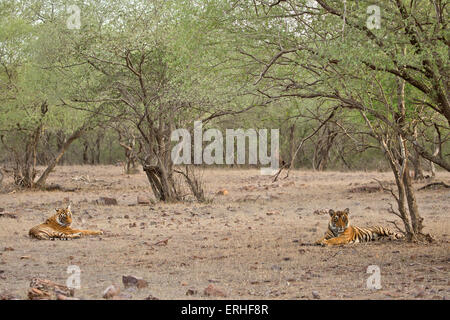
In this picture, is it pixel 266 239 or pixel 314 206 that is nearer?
pixel 266 239

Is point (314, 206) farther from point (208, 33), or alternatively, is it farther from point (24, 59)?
point (24, 59)

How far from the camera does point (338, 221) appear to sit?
1070 centimetres

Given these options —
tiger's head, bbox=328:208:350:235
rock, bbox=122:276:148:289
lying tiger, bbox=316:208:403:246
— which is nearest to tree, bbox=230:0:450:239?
lying tiger, bbox=316:208:403:246

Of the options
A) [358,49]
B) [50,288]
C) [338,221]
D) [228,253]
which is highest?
[358,49]

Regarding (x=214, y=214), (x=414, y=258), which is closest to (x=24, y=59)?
(x=214, y=214)

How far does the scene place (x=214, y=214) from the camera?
16516 mm

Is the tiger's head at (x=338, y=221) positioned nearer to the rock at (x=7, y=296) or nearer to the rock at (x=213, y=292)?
the rock at (x=213, y=292)

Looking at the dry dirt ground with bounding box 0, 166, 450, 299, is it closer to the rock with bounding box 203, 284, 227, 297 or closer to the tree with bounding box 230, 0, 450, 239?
the rock with bounding box 203, 284, 227, 297

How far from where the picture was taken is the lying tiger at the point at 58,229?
479 inches

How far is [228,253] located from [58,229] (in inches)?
150

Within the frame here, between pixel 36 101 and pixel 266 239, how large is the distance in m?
15.5

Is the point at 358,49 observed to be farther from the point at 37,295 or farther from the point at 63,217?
the point at 63,217

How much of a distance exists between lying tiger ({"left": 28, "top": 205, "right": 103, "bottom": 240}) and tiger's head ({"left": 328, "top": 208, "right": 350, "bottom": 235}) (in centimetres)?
498

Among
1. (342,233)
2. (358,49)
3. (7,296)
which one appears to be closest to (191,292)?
(7,296)
